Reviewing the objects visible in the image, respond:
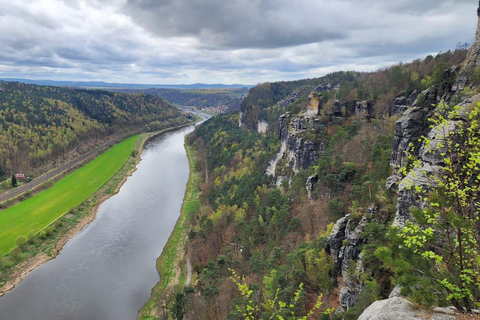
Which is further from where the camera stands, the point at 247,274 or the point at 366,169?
the point at 366,169

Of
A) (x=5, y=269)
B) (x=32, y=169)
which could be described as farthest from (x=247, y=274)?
(x=32, y=169)

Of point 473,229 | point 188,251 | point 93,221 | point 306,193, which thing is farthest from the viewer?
point 93,221

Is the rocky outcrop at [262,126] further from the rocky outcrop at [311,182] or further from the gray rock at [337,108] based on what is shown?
the rocky outcrop at [311,182]

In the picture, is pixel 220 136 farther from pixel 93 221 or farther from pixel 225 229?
pixel 225 229

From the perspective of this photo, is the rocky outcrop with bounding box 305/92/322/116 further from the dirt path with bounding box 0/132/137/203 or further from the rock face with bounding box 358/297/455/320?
the dirt path with bounding box 0/132/137/203

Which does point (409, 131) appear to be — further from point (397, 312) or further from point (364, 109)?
point (364, 109)

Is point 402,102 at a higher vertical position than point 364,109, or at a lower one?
higher

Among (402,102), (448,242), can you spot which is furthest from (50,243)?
(402,102)
